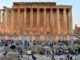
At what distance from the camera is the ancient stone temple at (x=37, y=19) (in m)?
91.3

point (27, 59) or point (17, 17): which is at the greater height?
point (17, 17)

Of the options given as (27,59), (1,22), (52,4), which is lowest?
(27,59)

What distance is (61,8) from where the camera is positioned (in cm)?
9175

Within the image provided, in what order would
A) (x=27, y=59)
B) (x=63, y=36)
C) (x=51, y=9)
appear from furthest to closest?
(x=51, y=9) → (x=63, y=36) → (x=27, y=59)

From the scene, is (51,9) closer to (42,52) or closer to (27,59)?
(42,52)

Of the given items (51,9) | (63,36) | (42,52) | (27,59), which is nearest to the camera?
(27,59)

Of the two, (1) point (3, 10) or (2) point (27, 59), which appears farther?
(1) point (3, 10)

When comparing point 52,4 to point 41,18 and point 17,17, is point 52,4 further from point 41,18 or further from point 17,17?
point 17,17

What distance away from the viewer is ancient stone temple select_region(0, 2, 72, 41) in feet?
300

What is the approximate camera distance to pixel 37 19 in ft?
304

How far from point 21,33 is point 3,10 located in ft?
39.5

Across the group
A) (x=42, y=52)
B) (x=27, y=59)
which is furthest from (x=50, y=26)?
(x=27, y=59)

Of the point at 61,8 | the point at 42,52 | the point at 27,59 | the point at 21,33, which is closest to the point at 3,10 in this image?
the point at 21,33

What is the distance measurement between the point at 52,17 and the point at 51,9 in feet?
9.54
